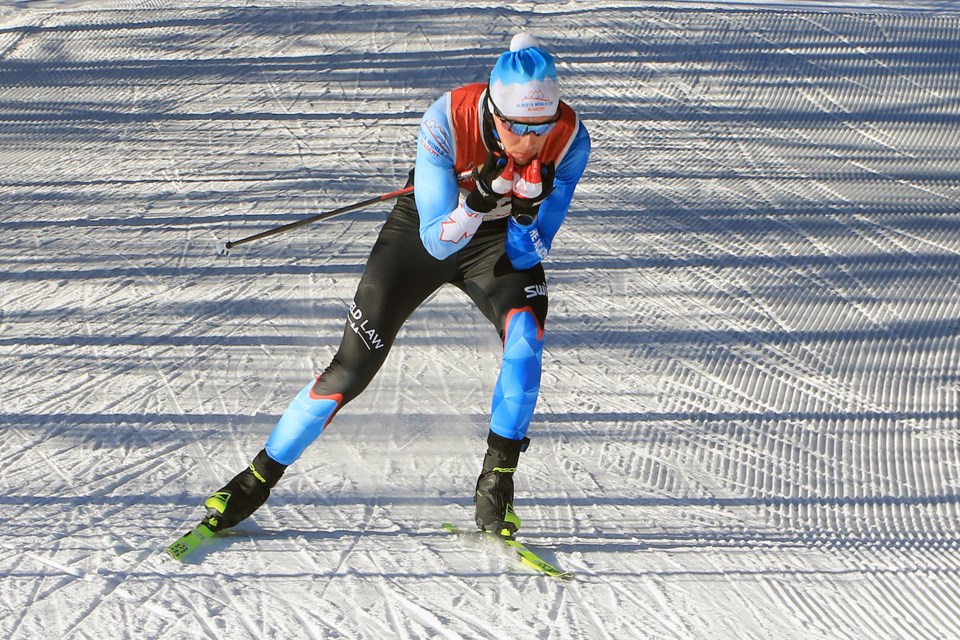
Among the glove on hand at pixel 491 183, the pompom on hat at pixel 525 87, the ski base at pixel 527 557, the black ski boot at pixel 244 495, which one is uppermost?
the pompom on hat at pixel 525 87

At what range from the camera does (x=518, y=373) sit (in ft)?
12.1

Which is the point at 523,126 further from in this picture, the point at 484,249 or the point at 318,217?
the point at 318,217

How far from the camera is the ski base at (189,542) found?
146 inches

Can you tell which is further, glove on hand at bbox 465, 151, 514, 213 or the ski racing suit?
the ski racing suit

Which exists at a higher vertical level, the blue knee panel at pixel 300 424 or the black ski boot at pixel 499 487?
the black ski boot at pixel 499 487

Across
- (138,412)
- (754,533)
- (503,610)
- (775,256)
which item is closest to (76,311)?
(138,412)

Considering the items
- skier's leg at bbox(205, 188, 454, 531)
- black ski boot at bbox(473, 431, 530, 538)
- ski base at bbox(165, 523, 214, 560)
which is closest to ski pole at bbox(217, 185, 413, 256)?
skier's leg at bbox(205, 188, 454, 531)

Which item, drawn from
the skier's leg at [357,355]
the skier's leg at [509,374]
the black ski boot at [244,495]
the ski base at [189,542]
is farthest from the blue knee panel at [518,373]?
the ski base at [189,542]

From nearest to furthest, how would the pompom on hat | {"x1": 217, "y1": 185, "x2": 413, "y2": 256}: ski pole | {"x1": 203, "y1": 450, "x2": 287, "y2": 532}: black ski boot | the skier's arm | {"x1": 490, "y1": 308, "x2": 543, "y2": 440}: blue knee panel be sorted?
the pompom on hat < the skier's arm < {"x1": 490, "y1": 308, "x2": 543, "y2": 440}: blue knee panel < {"x1": 203, "y1": 450, "x2": 287, "y2": 532}: black ski boot < {"x1": 217, "y1": 185, "x2": 413, "y2": 256}: ski pole

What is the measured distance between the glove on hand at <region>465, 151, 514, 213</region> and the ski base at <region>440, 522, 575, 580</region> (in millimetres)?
1279

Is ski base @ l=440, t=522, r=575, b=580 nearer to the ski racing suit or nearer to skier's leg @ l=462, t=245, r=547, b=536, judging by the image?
skier's leg @ l=462, t=245, r=547, b=536

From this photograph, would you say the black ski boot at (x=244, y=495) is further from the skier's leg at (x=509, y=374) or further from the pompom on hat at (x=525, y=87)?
the pompom on hat at (x=525, y=87)

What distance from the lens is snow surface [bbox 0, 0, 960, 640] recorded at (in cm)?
371

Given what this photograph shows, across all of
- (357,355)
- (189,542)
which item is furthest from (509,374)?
(189,542)
